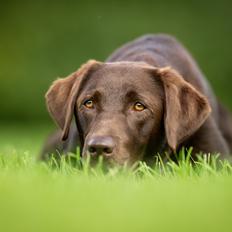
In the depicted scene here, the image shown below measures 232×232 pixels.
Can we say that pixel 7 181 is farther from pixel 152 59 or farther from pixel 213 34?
pixel 213 34

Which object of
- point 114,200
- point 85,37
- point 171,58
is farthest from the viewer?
A: point 85,37

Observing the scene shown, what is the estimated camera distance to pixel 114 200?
151 inches

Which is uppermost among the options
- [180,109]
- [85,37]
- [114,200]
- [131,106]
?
[114,200]

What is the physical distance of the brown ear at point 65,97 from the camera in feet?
20.2

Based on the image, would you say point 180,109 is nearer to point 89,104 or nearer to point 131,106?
point 131,106

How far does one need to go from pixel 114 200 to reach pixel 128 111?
78.9 inches

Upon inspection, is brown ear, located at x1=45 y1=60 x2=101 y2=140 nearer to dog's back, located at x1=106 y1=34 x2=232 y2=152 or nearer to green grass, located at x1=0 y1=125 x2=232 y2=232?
dog's back, located at x1=106 y1=34 x2=232 y2=152

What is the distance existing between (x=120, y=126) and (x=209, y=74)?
46.0 ft

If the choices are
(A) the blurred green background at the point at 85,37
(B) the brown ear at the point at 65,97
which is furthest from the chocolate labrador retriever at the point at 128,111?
(A) the blurred green background at the point at 85,37

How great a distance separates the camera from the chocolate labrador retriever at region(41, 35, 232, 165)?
554 cm

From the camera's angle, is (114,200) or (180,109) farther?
(180,109)

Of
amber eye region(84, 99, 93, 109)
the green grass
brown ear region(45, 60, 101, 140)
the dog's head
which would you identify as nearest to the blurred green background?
brown ear region(45, 60, 101, 140)

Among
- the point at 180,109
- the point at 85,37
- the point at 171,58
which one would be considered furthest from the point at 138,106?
the point at 85,37

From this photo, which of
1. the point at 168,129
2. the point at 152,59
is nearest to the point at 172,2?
the point at 152,59
